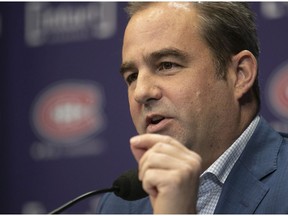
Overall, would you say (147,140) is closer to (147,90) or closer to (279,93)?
(147,90)

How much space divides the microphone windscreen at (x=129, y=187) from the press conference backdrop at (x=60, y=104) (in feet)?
4.13

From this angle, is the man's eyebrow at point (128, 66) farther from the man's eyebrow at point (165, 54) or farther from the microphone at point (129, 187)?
the microphone at point (129, 187)

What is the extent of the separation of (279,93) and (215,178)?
0.79 metres

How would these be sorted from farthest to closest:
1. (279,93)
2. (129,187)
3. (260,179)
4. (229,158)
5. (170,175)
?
(279,93) < (229,158) < (260,179) < (129,187) < (170,175)

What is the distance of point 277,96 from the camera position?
252cm

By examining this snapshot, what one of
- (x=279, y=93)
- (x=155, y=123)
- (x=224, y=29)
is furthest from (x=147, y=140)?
(x=279, y=93)

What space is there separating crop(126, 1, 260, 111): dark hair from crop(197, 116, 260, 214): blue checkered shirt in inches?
9.0

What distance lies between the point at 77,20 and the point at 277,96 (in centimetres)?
108

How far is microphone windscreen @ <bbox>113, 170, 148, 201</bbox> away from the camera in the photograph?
1.61 metres

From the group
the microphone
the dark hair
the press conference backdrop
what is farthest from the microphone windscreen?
the press conference backdrop

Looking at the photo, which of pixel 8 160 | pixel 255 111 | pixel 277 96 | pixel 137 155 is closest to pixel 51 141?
pixel 8 160

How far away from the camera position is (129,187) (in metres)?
1.62

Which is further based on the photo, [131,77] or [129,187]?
[131,77]

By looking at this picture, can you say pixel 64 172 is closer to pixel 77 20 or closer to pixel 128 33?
pixel 77 20
